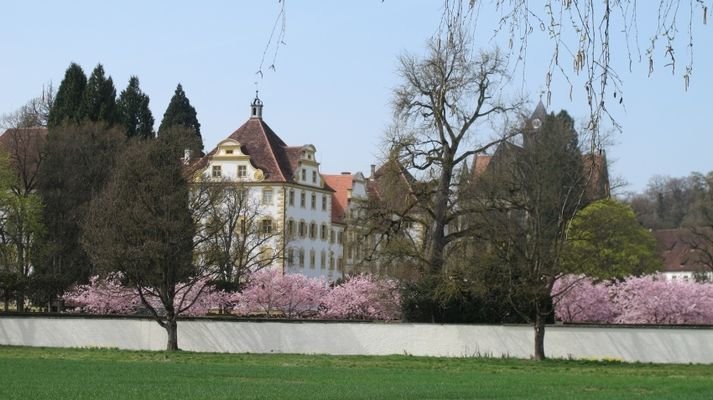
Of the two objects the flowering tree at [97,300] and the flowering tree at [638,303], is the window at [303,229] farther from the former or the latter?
the flowering tree at [638,303]

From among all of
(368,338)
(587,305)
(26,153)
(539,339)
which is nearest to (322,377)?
(539,339)

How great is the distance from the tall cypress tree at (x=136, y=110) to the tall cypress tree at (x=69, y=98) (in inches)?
180

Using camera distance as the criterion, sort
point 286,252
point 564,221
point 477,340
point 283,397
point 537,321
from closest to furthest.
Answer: point 564,221, point 283,397, point 537,321, point 477,340, point 286,252

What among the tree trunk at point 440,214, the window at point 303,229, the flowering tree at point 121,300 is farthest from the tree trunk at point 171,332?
the window at point 303,229

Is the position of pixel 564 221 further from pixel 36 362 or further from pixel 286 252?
pixel 286 252

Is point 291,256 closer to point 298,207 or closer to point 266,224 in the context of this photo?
point 266,224

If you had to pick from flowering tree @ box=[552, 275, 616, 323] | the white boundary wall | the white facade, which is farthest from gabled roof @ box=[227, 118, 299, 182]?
the white boundary wall

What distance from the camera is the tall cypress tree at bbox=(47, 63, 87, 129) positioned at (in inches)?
2960

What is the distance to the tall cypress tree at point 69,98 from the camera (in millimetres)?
75188

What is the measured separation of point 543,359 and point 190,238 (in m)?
15.7

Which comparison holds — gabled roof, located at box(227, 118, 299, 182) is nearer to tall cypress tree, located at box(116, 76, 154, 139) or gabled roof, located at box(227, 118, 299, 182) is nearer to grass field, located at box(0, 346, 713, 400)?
tall cypress tree, located at box(116, 76, 154, 139)

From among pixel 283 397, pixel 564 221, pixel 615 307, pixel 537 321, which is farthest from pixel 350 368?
pixel 564 221

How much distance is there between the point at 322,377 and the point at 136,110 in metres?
56.3

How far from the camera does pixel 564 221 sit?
614 cm
